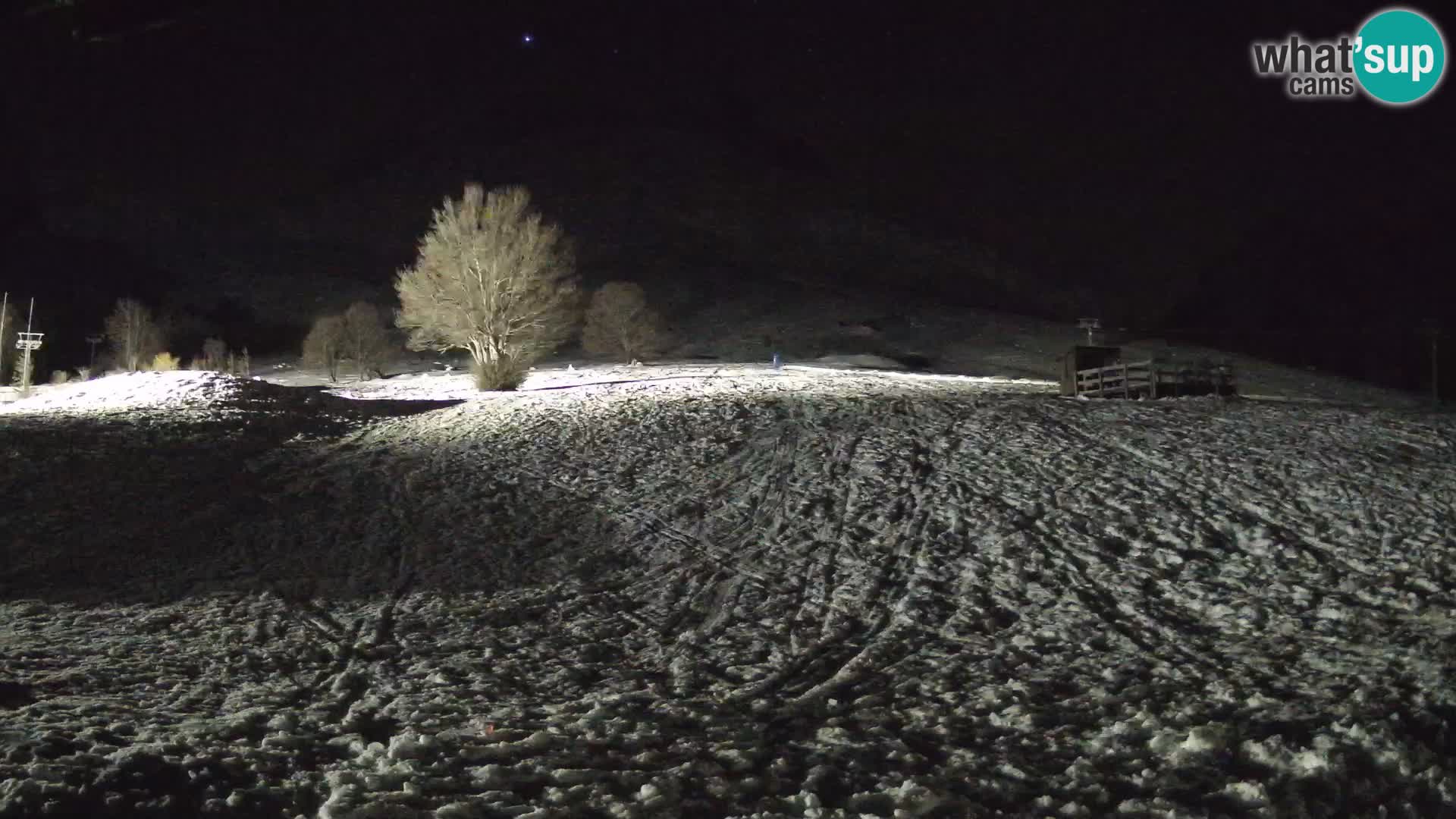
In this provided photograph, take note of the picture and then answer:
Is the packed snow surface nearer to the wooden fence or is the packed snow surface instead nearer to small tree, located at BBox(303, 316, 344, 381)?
the wooden fence

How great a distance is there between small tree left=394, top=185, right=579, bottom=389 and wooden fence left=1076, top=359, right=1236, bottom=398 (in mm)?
25457

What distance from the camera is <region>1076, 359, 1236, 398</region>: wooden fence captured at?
103 feet

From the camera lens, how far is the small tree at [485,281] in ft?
142

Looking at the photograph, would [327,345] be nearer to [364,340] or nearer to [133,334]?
[364,340]

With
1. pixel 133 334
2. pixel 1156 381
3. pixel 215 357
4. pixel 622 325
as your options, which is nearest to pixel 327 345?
pixel 215 357

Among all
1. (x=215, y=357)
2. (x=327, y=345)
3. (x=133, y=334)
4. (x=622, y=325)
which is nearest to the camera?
(x=622, y=325)

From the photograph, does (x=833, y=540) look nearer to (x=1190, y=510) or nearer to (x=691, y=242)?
(x=1190, y=510)

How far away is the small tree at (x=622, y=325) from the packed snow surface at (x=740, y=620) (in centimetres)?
5657

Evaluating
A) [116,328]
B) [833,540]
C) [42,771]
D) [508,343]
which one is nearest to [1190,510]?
[833,540]

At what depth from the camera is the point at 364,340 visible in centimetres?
8262

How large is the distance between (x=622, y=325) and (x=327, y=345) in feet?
87.0

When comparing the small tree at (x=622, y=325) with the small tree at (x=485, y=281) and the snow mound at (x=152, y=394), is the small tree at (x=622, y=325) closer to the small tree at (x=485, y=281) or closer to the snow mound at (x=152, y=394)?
the small tree at (x=485, y=281)

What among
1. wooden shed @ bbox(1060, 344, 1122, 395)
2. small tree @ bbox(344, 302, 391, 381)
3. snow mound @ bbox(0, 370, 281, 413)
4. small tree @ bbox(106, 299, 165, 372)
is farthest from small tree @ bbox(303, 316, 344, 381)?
wooden shed @ bbox(1060, 344, 1122, 395)

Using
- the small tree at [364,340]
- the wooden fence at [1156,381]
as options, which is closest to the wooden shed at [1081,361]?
the wooden fence at [1156,381]
